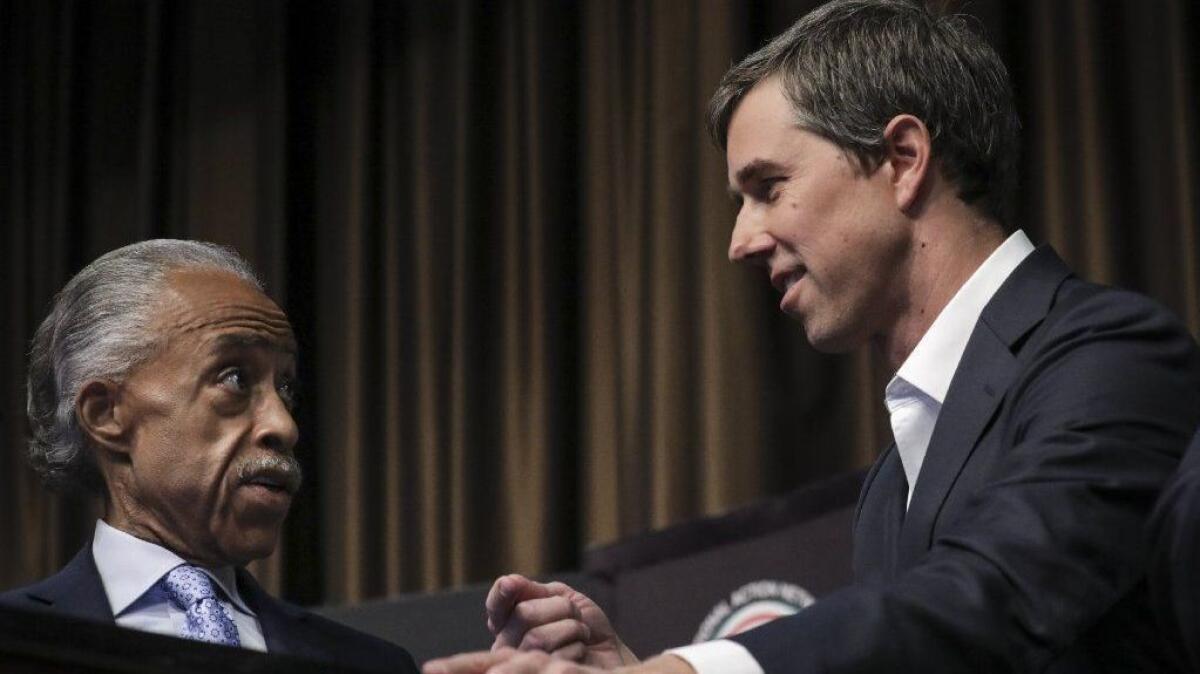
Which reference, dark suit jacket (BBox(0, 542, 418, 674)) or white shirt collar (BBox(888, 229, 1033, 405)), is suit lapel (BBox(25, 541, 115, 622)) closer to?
dark suit jacket (BBox(0, 542, 418, 674))

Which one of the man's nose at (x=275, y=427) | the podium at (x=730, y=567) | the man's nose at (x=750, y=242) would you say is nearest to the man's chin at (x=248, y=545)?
the man's nose at (x=275, y=427)

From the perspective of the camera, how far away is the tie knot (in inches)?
84.8

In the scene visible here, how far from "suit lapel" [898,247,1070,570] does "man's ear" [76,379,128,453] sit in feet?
3.32

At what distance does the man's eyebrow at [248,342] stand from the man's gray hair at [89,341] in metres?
0.08

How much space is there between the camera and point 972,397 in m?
1.72

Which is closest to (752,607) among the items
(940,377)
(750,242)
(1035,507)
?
(750,242)

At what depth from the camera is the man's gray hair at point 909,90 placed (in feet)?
6.55

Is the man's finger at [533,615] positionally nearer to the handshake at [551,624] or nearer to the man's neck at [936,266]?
the handshake at [551,624]

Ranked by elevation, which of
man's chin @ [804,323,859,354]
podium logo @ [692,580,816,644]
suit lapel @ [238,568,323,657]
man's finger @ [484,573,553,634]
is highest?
man's chin @ [804,323,859,354]

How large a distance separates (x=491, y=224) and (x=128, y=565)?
2314 millimetres

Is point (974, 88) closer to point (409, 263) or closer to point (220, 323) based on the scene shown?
point (220, 323)

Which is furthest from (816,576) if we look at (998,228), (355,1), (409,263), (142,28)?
(142,28)

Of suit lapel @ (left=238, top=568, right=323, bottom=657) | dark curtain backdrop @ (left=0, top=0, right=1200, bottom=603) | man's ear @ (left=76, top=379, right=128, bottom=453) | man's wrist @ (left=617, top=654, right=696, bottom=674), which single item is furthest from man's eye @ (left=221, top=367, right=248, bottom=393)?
dark curtain backdrop @ (left=0, top=0, right=1200, bottom=603)

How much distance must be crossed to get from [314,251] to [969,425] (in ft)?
10.3
